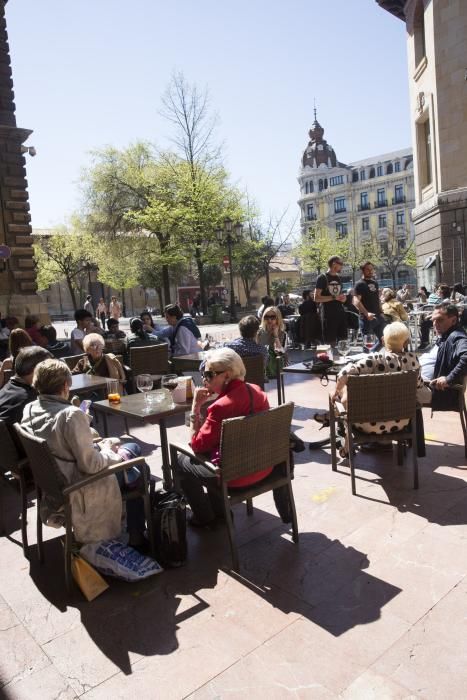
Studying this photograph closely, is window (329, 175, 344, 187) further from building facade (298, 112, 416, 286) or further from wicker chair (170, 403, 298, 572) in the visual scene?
wicker chair (170, 403, 298, 572)

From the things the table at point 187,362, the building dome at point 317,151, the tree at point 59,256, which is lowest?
the table at point 187,362

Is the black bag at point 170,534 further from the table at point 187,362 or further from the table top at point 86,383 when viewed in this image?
the table at point 187,362

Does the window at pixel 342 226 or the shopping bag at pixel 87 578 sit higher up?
the window at pixel 342 226

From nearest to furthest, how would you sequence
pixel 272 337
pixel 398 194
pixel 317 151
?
pixel 272 337 < pixel 398 194 < pixel 317 151

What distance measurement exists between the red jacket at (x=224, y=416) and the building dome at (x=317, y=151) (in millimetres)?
82859

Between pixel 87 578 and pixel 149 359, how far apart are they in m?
4.68

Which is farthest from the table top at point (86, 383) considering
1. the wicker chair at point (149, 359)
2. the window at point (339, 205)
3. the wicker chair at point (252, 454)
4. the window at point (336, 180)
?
the window at point (336, 180)

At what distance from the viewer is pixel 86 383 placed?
5438 mm

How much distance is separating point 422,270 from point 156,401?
62.4 ft

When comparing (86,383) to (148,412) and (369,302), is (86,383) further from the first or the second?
(369,302)

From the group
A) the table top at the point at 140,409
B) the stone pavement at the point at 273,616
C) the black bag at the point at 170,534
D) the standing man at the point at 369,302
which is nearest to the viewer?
the stone pavement at the point at 273,616

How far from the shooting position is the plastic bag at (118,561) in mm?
3070

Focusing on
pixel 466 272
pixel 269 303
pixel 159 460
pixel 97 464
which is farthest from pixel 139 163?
pixel 97 464

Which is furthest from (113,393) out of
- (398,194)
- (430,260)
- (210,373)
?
(398,194)
